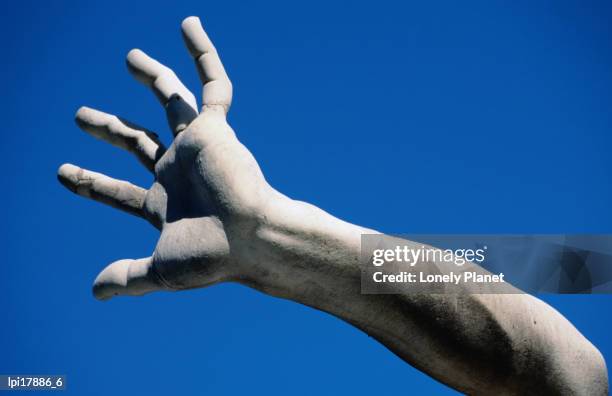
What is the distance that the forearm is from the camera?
13.5 ft

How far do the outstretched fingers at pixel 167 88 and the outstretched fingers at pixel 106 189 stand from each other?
0.41 m

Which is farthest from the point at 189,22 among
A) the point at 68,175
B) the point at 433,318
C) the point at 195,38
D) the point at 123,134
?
the point at 433,318

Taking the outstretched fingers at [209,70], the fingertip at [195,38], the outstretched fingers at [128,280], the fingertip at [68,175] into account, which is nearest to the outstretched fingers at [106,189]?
the fingertip at [68,175]

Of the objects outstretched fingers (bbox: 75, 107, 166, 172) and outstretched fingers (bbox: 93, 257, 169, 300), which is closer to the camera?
outstretched fingers (bbox: 93, 257, 169, 300)

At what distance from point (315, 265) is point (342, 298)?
240mm

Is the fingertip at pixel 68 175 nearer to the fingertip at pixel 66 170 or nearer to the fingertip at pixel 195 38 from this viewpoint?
the fingertip at pixel 66 170

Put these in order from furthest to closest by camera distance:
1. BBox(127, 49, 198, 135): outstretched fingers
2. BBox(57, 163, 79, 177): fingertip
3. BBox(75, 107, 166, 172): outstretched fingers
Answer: BBox(57, 163, 79, 177): fingertip
BBox(75, 107, 166, 172): outstretched fingers
BBox(127, 49, 198, 135): outstretched fingers

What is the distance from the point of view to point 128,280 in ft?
14.7

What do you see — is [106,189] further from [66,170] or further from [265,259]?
[265,259]

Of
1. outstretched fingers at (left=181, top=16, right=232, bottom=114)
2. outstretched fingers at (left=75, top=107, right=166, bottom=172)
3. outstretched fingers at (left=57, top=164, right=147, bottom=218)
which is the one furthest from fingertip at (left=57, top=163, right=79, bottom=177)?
outstretched fingers at (left=181, top=16, right=232, bottom=114)

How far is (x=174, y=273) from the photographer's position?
13.8 feet

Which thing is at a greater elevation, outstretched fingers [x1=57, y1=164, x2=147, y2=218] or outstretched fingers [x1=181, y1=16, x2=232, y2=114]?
outstretched fingers [x1=181, y1=16, x2=232, y2=114]

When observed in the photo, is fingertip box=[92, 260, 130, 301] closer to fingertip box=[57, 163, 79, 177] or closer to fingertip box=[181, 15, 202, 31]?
fingertip box=[57, 163, 79, 177]

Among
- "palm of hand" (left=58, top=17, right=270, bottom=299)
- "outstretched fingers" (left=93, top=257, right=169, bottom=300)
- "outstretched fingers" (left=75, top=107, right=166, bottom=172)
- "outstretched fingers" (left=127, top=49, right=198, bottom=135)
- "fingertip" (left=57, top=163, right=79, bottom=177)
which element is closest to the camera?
"palm of hand" (left=58, top=17, right=270, bottom=299)
